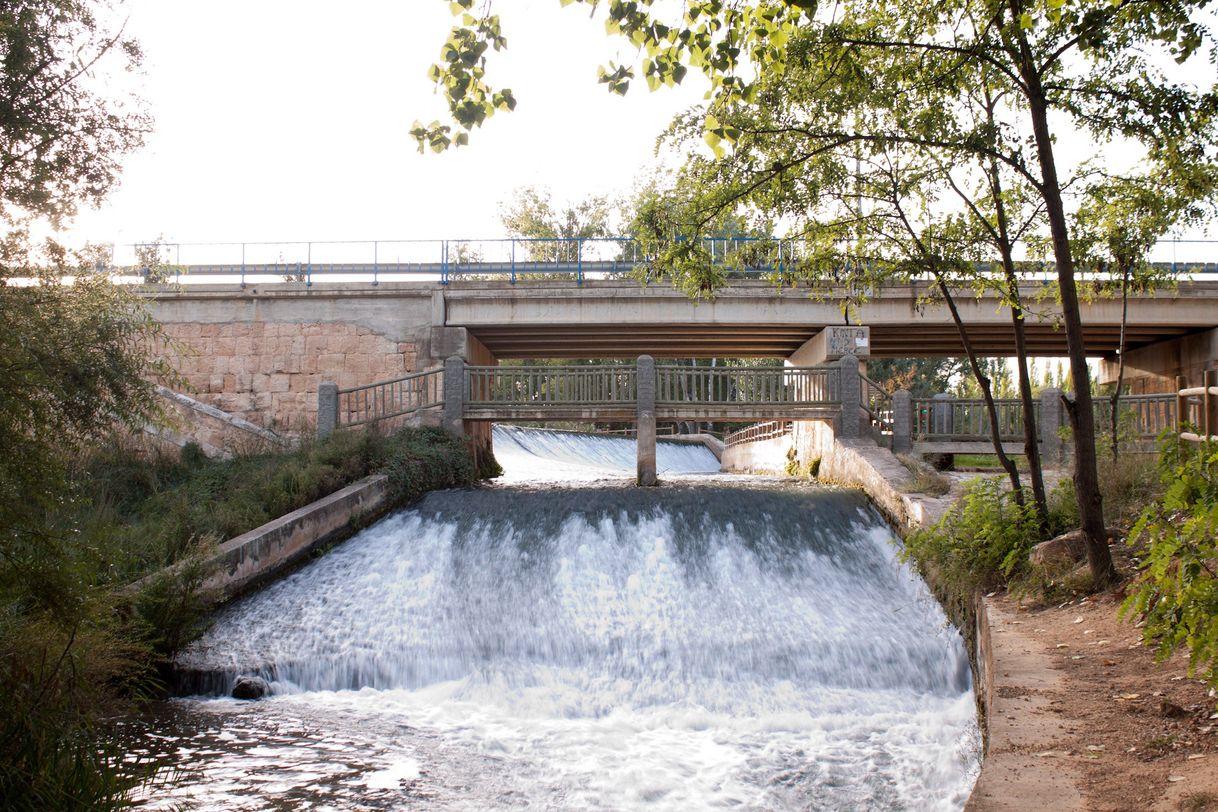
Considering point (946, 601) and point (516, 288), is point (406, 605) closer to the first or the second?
point (946, 601)

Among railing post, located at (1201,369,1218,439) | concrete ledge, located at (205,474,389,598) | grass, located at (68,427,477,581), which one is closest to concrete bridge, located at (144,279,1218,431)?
grass, located at (68,427,477,581)

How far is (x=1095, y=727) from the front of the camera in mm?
5203

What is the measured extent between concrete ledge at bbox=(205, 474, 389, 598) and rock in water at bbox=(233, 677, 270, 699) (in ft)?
5.54

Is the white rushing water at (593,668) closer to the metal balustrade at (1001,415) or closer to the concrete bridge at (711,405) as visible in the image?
the concrete bridge at (711,405)

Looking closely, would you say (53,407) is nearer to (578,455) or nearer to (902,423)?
(902,423)

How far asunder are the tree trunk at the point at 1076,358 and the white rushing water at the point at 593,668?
1.99 m

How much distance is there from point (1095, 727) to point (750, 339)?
17530 millimetres

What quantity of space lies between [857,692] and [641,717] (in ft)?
7.38

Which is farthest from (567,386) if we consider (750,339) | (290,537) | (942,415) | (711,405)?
(942,415)

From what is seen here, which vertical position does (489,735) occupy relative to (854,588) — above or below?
below

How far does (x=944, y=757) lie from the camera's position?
24.6ft

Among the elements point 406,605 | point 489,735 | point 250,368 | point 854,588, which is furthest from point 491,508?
point 250,368

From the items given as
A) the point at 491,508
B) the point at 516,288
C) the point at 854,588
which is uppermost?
the point at 516,288

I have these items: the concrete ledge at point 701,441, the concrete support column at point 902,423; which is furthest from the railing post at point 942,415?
the concrete ledge at point 701,441
